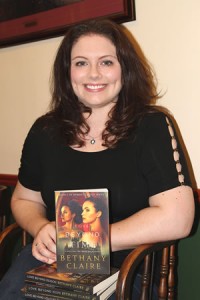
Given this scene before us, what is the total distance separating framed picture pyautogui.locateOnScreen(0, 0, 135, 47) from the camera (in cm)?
160

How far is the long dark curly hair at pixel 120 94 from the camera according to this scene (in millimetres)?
1327

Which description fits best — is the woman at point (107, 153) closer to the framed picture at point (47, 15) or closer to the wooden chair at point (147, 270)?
the wooden chair at point (147, 270)

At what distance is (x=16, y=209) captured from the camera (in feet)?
4.76

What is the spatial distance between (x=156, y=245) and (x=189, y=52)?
2.75 ft

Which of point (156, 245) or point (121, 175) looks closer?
point (156, 245)

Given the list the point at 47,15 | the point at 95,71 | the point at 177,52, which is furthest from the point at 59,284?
the point at 47,15

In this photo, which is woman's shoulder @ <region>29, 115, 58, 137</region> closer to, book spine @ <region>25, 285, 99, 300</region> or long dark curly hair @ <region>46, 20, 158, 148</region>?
long dark curly hair @ <region>46, 20, 158, 148</region>

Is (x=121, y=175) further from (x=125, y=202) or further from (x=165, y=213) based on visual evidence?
(x=165, y=213)

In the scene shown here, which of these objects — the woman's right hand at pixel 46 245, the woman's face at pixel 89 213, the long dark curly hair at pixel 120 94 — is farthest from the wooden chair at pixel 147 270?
the long dark curly hair at pixel 120 94

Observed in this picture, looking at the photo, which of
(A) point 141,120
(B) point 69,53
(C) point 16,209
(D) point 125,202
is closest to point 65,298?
(D) point 125,202

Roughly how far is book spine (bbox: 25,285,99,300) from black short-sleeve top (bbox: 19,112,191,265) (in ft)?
0.92

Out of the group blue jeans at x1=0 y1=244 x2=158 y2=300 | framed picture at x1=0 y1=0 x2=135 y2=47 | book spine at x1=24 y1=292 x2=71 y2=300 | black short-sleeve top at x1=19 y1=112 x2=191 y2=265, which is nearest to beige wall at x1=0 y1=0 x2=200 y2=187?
framed picture at x1=0 y1=0 x2=135 y2=47

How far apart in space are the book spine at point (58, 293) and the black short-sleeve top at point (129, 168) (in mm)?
281

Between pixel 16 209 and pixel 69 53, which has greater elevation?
pixel 69 53
